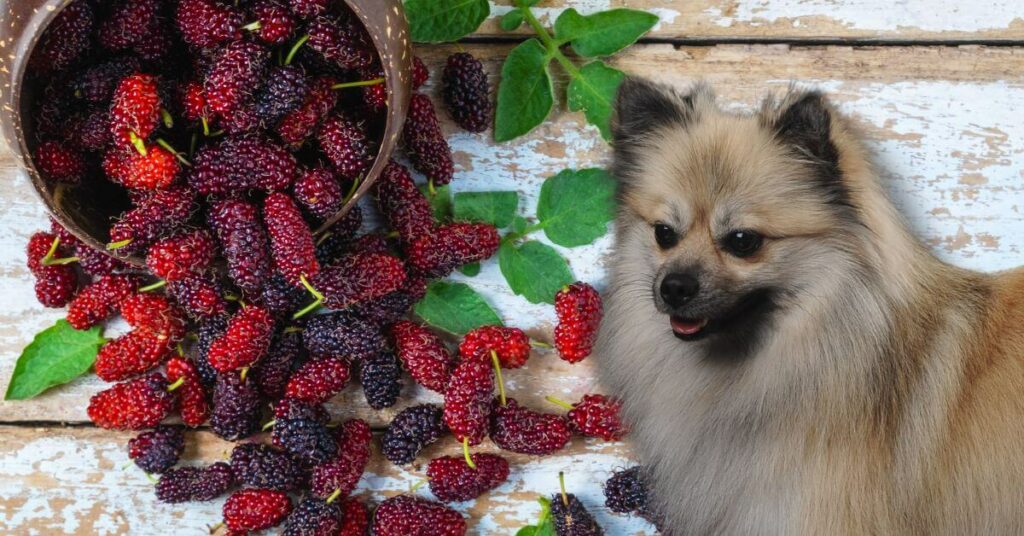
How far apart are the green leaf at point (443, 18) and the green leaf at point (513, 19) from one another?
3cm

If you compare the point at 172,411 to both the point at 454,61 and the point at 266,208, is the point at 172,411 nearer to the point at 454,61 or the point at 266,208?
the point at 266,208

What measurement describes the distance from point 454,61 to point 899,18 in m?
0.66

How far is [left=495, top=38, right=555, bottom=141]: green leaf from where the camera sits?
1.45 meters

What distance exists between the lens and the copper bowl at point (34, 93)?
1.15 m

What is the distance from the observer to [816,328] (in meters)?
1.21

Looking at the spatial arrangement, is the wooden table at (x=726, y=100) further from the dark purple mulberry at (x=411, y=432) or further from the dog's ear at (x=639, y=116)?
the dog's ear at (x=639, y=116)

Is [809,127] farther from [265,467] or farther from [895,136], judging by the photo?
[265,467]

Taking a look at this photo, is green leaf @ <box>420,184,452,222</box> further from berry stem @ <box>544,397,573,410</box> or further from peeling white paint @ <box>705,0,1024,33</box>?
peeling white paint @ <box>705,0,1024,33</box>

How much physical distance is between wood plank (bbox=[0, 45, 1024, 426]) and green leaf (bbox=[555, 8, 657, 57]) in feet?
0.22

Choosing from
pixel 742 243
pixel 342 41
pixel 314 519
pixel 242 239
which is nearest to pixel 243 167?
pixel 242 239

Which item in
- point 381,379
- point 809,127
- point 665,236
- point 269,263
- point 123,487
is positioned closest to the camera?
point 809,127

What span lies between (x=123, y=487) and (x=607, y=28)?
103 centimetres

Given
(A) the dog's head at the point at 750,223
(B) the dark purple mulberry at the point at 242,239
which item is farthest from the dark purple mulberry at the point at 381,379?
(A) the dog's head at the point at 750,223

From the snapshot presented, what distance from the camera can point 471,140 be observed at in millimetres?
1520
